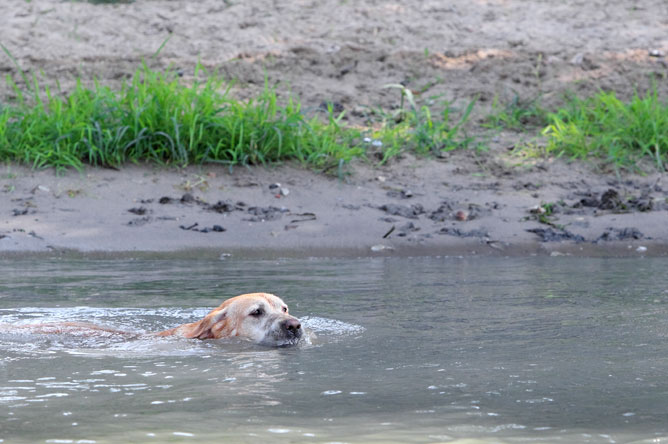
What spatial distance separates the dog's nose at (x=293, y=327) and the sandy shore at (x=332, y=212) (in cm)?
329

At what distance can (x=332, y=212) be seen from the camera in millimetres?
9633

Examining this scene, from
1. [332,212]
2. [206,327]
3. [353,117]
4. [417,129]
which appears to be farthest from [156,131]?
[206,327]

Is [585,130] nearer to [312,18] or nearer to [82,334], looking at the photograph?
[312,18]

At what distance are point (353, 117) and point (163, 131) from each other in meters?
2.65

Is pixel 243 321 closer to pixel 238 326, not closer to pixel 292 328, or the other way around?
pixel 238 326

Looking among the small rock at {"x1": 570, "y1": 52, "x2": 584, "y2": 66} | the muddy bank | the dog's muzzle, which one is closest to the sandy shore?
the muddy bank

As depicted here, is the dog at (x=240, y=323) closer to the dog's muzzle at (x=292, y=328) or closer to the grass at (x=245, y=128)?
the dog's muzzle at (x=292, y=328)

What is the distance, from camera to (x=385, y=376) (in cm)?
432

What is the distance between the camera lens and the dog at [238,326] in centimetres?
552

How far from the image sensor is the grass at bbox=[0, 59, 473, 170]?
10.3 meters

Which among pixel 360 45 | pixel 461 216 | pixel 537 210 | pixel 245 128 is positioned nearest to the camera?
pixel 461 216

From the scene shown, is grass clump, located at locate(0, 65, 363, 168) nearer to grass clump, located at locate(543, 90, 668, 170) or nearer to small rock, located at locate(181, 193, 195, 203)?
small rock, located at locate(181, 193, 195, 203)

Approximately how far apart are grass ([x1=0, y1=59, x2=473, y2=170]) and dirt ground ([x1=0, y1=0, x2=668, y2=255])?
0.21m

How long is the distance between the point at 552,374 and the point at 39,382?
2.27m
